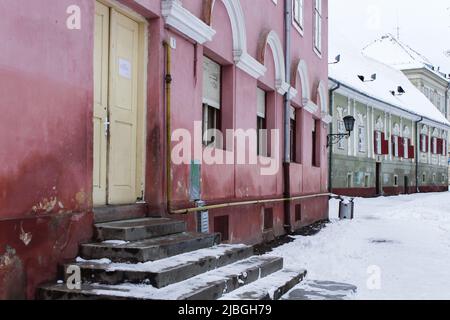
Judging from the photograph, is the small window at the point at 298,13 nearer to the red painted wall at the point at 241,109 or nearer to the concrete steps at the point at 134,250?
the red painted wall at the point at 241,109

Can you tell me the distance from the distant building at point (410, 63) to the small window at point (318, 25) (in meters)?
29.9

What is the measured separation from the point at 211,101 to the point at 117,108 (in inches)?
114

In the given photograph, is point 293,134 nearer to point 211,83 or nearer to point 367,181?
point 211,83

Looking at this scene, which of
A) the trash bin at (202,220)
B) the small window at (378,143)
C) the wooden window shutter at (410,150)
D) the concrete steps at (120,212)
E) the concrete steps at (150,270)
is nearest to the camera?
the concrete steps at (150,270)

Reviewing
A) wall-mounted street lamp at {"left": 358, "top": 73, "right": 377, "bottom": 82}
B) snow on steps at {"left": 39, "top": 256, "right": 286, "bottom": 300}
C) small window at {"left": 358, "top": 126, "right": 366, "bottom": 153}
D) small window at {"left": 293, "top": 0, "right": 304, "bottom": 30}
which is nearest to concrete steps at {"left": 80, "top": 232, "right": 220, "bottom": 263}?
snow on steps at {"left": 39, "top": 256, "right": 286, "bottom": 300}

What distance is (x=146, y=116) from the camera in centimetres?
652

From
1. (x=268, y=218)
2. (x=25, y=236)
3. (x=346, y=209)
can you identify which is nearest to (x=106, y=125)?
(x=25, y=236)

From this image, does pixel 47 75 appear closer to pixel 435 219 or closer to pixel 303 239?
pixel 303 239

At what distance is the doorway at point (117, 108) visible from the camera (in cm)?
590

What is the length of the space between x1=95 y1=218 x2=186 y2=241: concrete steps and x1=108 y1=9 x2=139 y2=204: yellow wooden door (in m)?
0.48

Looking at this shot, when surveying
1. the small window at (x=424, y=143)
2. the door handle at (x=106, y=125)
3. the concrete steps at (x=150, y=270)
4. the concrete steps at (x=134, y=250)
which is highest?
the small window at (x=424, y=143)

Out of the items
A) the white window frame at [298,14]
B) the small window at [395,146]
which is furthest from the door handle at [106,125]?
the small window at [395,146]

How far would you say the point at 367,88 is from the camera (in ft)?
99.7
